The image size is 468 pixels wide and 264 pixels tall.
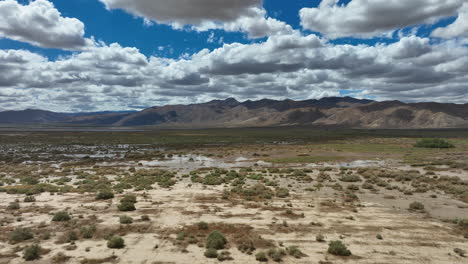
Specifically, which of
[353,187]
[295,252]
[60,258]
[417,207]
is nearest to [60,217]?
[60,258]

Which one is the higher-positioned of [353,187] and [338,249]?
[338,249]

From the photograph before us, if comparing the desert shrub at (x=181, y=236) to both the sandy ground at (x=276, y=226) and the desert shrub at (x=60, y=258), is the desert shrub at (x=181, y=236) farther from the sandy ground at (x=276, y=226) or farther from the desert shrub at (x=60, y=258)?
the desert shrub at (x=60, y=258)

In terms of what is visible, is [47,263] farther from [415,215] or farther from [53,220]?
[415,215]

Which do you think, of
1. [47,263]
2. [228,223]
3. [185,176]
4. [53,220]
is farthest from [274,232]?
[185,176]

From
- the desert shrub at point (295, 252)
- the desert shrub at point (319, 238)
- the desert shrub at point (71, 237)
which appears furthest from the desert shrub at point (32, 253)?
the desert shrub at point (319, 238)

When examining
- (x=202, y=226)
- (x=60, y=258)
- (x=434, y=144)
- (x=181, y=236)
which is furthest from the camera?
(x=434, y=144)

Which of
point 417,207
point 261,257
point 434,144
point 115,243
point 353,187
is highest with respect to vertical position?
point 115,243

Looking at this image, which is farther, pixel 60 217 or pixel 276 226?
pixel 60 217

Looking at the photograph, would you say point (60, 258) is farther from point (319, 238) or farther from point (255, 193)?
point (255, 193)
